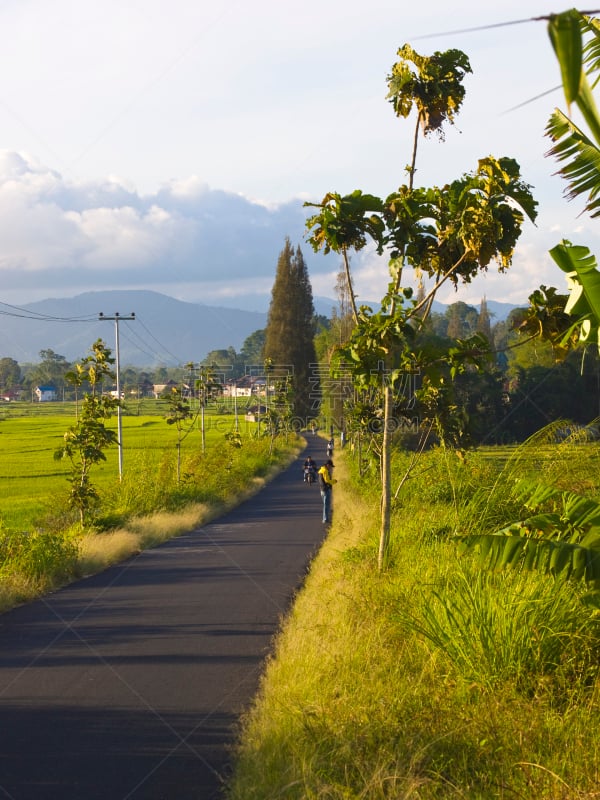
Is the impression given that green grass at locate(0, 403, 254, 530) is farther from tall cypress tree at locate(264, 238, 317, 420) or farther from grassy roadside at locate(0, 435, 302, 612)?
tall cypress tree at locate(264, 238, 317, 420)

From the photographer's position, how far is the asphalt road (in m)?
6.23

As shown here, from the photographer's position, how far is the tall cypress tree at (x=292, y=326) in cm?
7562

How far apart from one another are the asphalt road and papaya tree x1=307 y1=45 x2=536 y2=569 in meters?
2.66

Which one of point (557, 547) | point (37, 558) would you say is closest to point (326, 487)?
point (37, 558)

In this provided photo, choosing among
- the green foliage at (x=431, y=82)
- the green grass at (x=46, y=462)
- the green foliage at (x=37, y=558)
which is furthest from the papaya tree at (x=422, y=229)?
the green grass at (x=46, y=462)

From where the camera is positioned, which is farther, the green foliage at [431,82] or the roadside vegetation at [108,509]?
the roadside vegetation at [108,509]

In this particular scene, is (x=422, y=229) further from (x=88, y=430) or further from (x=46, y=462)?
(x=46, y=462)

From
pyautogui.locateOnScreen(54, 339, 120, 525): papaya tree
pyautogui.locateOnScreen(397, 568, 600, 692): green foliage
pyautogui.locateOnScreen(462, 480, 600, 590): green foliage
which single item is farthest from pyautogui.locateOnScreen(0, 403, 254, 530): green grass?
pyautogui.locateOnScreen(462, 480, 600, 590): green foliage

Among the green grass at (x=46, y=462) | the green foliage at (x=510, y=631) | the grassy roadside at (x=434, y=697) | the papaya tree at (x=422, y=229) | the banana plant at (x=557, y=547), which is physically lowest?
the green grass at (x=46, y=462)

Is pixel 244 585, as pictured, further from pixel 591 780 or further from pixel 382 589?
pixel 591 780

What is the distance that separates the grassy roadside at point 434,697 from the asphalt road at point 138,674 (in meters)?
0.45

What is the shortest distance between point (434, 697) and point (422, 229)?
19.6ft

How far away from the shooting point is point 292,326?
76.2 metres

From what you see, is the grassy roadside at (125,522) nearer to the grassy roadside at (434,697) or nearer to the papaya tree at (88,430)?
the papaya tree at (88,430)
